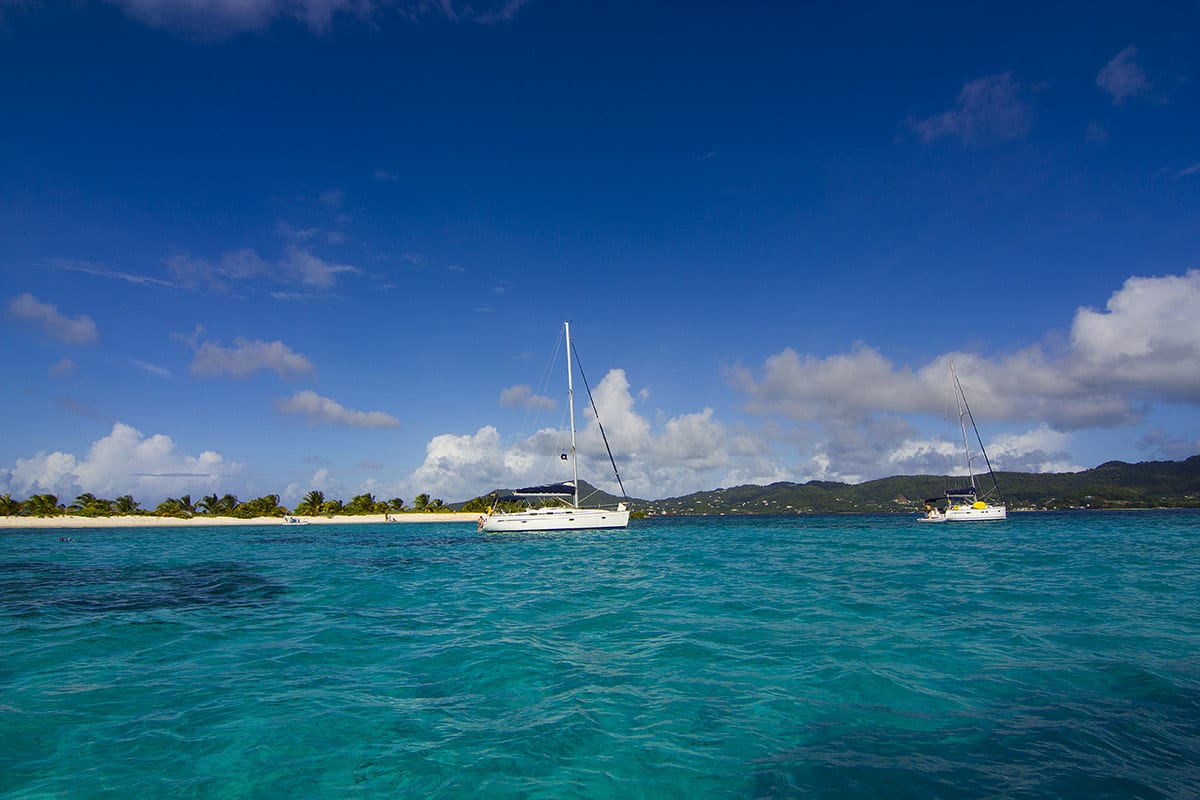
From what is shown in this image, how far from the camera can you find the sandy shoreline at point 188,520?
355ft

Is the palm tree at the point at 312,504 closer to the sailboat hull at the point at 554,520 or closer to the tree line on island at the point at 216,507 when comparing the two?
the tree line on island at the point at 216,507

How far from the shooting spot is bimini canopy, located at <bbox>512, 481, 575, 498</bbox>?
64.0 meters

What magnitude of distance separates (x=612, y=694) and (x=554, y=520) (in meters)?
53.7

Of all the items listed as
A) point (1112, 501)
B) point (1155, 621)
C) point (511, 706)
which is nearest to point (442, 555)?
point (511, 706)

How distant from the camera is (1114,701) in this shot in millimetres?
9008

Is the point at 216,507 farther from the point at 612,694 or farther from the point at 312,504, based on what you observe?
the point at 612,694

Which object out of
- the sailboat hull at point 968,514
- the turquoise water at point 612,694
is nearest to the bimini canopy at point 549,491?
the turquoise water at point 612,694

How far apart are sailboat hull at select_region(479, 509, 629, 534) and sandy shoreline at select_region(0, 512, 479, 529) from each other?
288 feet

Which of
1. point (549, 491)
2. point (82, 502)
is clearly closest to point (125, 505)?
point (82, 502)

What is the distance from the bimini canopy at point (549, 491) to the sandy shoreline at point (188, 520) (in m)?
90.6

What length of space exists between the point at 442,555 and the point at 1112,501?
198911 mm

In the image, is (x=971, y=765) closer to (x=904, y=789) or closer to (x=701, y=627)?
(x=904, y=789)

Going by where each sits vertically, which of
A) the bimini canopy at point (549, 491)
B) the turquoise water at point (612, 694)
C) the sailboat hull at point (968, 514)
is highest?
the bimini canopy at point (549, 491)

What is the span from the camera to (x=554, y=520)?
62.6 m
